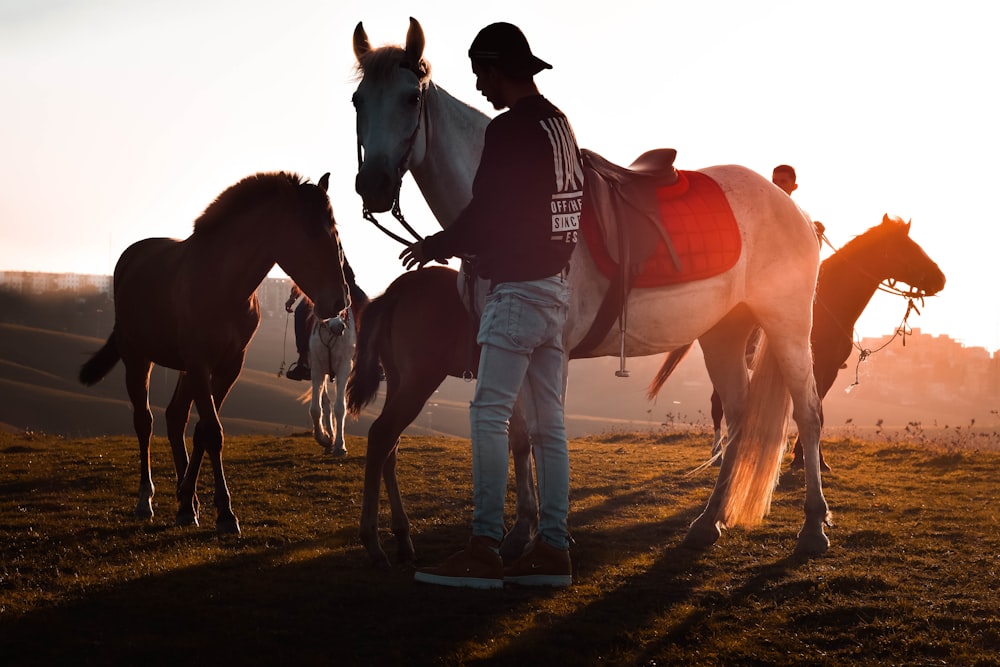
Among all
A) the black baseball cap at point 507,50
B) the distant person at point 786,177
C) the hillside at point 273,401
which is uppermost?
the distant person at point 786,177

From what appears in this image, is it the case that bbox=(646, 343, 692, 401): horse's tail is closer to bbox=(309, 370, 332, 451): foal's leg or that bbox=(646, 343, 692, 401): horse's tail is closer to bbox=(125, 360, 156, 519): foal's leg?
bbox=(125, 360, 156, 519): foal's leg

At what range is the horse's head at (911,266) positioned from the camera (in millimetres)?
11117

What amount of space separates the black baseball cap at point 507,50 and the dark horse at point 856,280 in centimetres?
725

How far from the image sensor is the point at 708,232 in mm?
6426

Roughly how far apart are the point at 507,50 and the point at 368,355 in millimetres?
2731

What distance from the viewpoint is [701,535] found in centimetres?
662

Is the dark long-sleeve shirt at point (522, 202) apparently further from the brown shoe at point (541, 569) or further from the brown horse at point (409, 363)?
the brown shoe at point (541, 569)

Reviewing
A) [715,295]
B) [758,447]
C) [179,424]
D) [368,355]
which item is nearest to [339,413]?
[179,424]

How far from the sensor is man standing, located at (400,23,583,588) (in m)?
4.39

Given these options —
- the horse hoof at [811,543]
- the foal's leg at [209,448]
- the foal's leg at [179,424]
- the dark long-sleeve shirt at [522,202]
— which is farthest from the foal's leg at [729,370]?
the foal's leg at [179,424]

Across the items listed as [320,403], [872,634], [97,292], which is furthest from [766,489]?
[97,292]

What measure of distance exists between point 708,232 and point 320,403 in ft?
27.9

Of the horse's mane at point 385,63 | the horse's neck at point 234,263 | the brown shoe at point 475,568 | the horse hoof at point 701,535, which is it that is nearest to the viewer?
the brown shoe at point 475,568

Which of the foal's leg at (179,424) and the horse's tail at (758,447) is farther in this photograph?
the foal's leg at (179,424)
